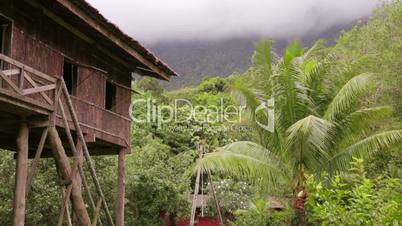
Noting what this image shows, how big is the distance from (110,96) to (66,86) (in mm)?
2243

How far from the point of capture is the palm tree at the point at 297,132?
14086 millimetres

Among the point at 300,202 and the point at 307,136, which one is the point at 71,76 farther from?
the point at 300,202

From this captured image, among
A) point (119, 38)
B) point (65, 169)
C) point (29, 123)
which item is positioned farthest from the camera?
point (119, 38)

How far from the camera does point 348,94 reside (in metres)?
14.1

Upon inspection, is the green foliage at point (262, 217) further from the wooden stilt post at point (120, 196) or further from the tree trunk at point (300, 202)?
the wooden stilt post at point (120, 196)

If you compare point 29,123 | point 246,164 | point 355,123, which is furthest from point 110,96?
point 355,123

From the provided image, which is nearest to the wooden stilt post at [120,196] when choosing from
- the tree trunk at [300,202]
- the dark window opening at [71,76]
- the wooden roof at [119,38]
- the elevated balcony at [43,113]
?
the elevated balcony at [43,113]

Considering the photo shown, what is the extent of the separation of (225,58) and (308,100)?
326 ft

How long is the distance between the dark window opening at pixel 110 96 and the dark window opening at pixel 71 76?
1684 mm

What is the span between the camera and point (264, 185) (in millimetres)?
15391

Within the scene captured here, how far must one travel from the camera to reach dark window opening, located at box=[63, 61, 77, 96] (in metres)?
12.4

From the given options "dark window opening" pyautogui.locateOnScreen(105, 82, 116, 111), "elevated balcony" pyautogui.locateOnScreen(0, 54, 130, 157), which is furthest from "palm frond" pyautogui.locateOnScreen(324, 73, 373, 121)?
"dark window opening" pyautogui.locateOnScreen(105, 82, 116, 111)

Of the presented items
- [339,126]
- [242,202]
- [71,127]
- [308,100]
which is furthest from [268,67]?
[242,202]

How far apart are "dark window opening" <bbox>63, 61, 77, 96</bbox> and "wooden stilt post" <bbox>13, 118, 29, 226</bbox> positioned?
3.49 metres
